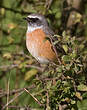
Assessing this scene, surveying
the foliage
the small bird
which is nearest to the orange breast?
the small bird

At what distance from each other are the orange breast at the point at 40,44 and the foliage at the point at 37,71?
0.25 m

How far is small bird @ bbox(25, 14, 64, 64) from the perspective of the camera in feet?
12.8

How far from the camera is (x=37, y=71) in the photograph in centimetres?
469

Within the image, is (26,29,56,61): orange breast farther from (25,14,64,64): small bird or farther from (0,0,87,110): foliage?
(0,0,87,110): foliage

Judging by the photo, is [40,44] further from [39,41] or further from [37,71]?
[37,71]

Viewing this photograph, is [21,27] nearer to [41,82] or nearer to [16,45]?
[16,45]

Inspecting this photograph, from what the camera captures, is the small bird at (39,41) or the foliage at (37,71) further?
the small bird at (39,41)

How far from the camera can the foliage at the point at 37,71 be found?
3.13 metres

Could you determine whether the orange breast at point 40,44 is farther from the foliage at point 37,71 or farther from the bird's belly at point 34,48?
the foliage at point 37,71

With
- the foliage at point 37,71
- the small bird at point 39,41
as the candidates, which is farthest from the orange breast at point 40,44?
the foliage at point 37,71

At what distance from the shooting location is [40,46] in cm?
390

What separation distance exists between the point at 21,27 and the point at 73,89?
6.15 ft

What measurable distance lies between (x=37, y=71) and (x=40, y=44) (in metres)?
0.91

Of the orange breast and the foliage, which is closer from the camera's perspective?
the foliage
